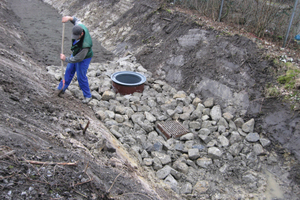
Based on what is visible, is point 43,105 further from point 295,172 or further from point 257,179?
point 295,172

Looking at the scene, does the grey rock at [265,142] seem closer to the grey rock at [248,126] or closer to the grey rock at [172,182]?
the grey rock at [248,126]

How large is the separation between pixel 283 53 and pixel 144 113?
156 inches

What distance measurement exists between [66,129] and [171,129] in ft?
A: 7.50

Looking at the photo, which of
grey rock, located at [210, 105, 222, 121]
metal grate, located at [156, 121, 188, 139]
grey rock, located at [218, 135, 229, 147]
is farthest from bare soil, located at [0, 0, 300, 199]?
metal grate, located at [156, 121, 188, 139]

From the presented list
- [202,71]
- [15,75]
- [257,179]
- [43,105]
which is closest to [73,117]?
[43,105]

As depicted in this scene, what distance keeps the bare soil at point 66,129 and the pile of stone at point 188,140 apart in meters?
0.44

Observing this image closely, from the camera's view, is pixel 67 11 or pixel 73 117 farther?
pixel 67 11

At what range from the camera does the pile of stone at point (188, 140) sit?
4.04 m

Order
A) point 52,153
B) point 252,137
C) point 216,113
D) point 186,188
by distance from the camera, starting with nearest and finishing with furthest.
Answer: point 52,153, point 186,188, point 252,137, point 216,113

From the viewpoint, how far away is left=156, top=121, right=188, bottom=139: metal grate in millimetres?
4852

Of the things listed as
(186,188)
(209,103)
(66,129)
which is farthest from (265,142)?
(66,129)

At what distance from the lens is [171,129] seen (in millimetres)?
4977

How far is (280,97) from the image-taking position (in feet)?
17.2

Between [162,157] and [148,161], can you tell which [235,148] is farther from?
[148,161]
